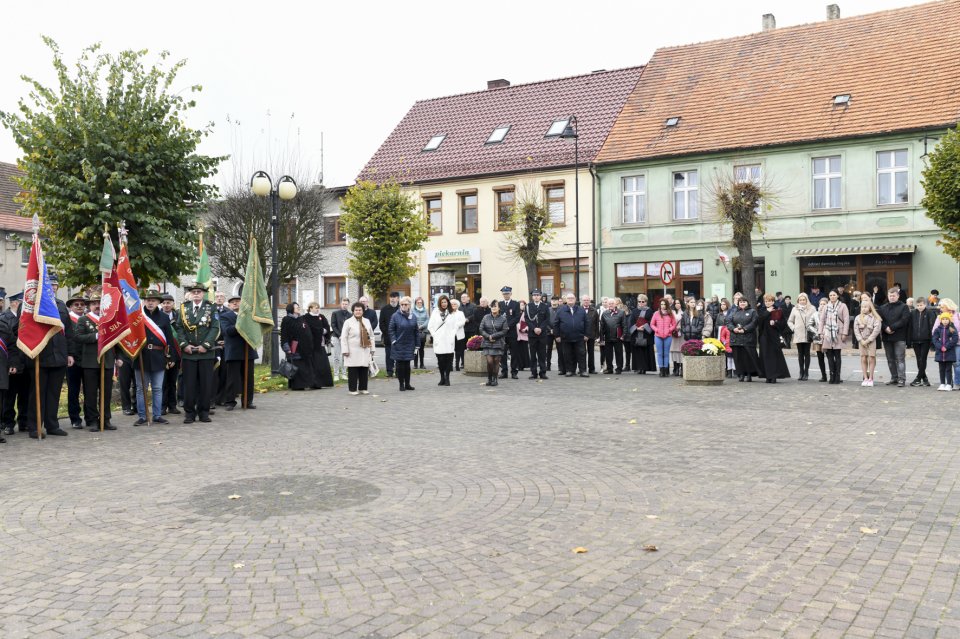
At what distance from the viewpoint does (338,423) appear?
41.0 feet

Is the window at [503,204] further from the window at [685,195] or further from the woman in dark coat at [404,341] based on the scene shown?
the woman in dark coat at [404,341]

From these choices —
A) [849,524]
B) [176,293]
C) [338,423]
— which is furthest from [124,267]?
[176,293]

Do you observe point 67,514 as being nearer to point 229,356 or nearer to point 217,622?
point 217,622

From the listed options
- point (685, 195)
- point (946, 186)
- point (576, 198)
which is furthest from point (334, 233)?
point (946, 186)

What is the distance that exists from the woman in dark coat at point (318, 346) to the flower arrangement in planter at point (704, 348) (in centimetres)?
731

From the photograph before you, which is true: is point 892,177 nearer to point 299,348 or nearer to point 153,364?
point 299,348

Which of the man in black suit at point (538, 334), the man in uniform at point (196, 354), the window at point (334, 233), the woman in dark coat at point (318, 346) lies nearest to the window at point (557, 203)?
the window at point (334, 233)

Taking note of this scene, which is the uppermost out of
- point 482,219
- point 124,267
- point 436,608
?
point 482,219

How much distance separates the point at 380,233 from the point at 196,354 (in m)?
21.1

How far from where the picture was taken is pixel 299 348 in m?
17.9

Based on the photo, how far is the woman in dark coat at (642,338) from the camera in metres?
20.5

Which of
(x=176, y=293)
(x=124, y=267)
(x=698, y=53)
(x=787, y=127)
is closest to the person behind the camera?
(x=124, y=267)

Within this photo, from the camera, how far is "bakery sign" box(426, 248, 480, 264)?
38688 millimetres

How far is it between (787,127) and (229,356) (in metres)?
24.0
